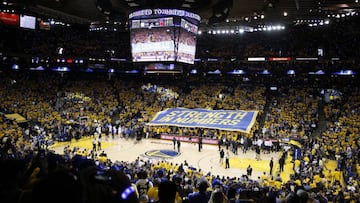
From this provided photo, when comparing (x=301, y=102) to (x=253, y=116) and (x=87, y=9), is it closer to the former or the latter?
(x=253, y=116)

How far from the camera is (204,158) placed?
21422mm

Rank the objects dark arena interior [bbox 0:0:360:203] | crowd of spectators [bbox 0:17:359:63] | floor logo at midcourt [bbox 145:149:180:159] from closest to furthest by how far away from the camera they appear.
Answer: dark arena interior [bbox 0:0:360:203] < floor logo at midcourt [bbox 145:149:180:159] < crowd of spectators [bbox 0:17:359:63]

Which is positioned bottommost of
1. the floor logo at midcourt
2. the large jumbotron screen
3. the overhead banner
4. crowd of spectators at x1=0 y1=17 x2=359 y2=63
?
the floor logo at midcourt

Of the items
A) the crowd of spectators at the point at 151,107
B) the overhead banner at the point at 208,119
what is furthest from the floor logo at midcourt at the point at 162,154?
the overhead banner at the point at 208,119

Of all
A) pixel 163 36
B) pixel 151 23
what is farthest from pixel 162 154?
pixel 151 23

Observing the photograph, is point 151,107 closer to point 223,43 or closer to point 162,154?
point 162,154

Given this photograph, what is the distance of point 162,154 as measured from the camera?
2212 cm

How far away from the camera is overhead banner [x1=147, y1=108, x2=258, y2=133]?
24.2m

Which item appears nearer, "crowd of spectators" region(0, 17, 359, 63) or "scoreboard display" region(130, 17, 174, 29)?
"scoreboard display" region(130, 17, 174, 29)

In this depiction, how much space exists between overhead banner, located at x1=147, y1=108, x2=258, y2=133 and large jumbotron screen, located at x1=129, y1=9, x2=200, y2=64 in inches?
374

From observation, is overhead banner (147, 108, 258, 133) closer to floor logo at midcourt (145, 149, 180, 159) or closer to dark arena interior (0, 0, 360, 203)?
dark arena interior (0, 0, 360, 203)

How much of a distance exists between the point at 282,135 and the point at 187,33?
13.7m

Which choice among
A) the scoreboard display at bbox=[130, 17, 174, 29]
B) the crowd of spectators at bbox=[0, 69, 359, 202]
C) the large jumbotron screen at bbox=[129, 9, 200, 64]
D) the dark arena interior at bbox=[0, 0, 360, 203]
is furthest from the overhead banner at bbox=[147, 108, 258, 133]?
the scoreboard display at bbox=[130, 17, 174, 29]

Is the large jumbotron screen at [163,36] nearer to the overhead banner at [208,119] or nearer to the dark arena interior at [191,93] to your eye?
the dark arena interior at [191,93]
